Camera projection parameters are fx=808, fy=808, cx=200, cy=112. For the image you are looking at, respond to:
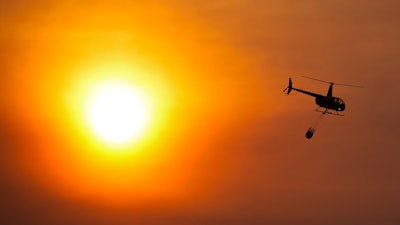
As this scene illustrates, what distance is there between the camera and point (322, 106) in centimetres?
16938

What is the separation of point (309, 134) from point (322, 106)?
430 inches

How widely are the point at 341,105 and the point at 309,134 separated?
37.8 ft

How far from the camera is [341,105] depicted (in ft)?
549

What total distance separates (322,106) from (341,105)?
415 cm

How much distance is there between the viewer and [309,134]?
16088 centimetres
